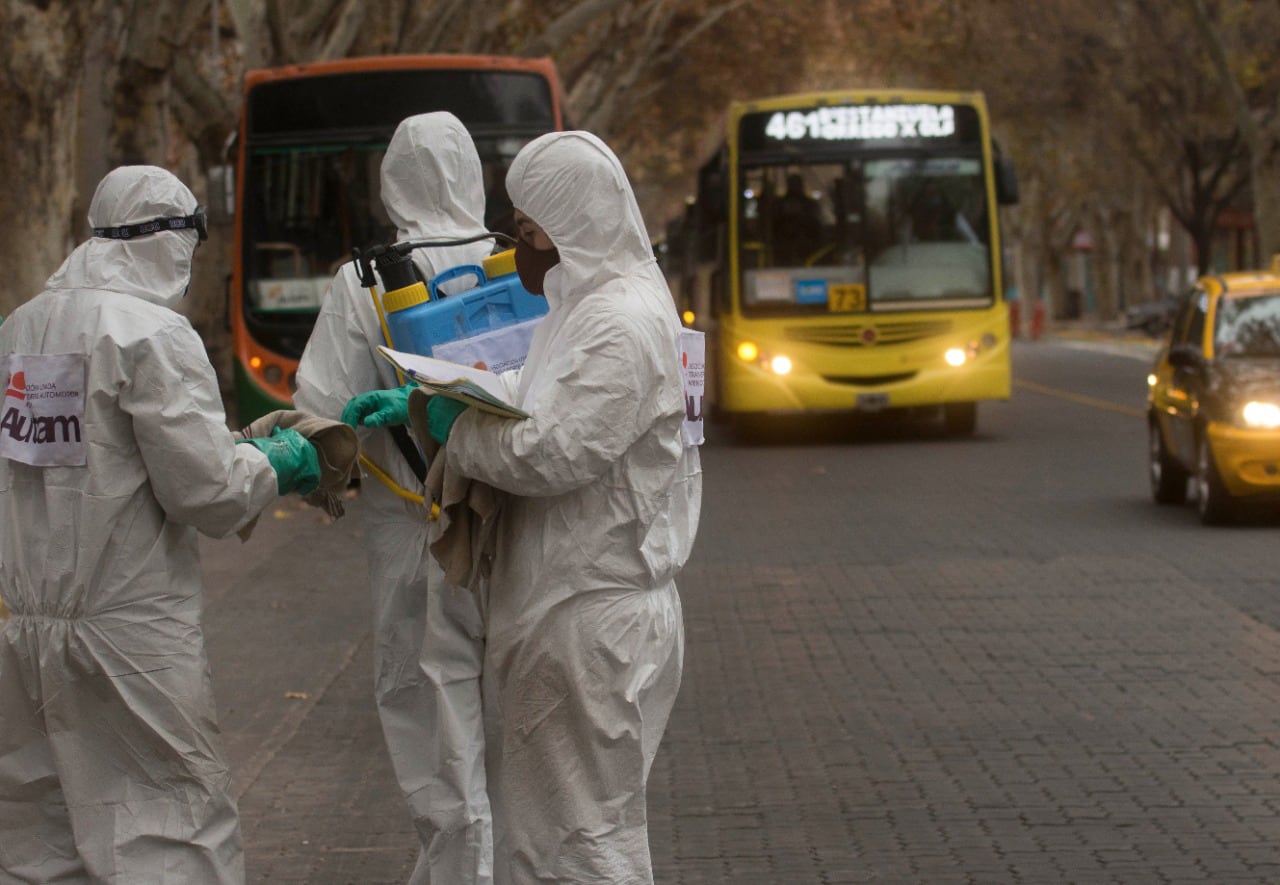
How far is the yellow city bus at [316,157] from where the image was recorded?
1623 cm

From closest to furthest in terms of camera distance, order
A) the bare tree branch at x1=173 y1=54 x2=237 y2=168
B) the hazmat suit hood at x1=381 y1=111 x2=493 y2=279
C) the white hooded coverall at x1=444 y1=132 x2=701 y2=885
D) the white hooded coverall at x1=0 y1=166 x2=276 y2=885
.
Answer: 1. the white hooded coverall at x1=444 y1=132 x2=701 y2=885
2. the white hooded coverall at x1=0 y1=166 x2=276 y2=885
3. the hazmat suit hood at x1=381 y1=111 x2=493 y2=279
4. the bare tree branch at x1=173 y1=54 x2=237 y2=168

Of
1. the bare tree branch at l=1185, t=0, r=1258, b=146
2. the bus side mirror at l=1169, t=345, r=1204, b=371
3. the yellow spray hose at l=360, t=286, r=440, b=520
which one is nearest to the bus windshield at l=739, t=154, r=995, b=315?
the bus side mirror at l=1169, t=345, r=1204, b=371

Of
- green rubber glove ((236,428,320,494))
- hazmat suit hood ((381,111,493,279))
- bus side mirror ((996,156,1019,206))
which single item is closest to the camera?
green rubber glove ((236,428,320,494))

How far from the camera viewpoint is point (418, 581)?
5.06 metres

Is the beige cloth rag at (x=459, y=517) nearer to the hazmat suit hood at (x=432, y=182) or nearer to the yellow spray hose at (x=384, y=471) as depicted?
the yellow spray hose at (x=384, y=471)

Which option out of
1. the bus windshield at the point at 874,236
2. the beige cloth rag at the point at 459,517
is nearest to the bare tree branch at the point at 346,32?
the bus windshield at the point at 874,236

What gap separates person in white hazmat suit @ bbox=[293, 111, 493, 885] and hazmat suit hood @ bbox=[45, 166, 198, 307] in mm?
653

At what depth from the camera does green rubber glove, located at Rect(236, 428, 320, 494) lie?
4.62m

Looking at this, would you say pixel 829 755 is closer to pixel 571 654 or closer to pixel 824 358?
pixel 571 654

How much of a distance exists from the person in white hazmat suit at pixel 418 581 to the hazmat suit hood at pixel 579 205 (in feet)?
3.68

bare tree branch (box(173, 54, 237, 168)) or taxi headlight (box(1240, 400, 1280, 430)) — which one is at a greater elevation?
bare tree branch (box(173, 54, 237, 168))

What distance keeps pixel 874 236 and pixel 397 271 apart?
15689mm

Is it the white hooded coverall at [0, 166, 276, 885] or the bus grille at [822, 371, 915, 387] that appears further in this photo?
the bus grille at [822, 371, 915, 387]

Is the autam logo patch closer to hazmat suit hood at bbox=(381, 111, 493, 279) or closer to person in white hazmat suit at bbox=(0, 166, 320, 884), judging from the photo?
person in white hazmat suit at bbox=(0, 166, 320, 884)
